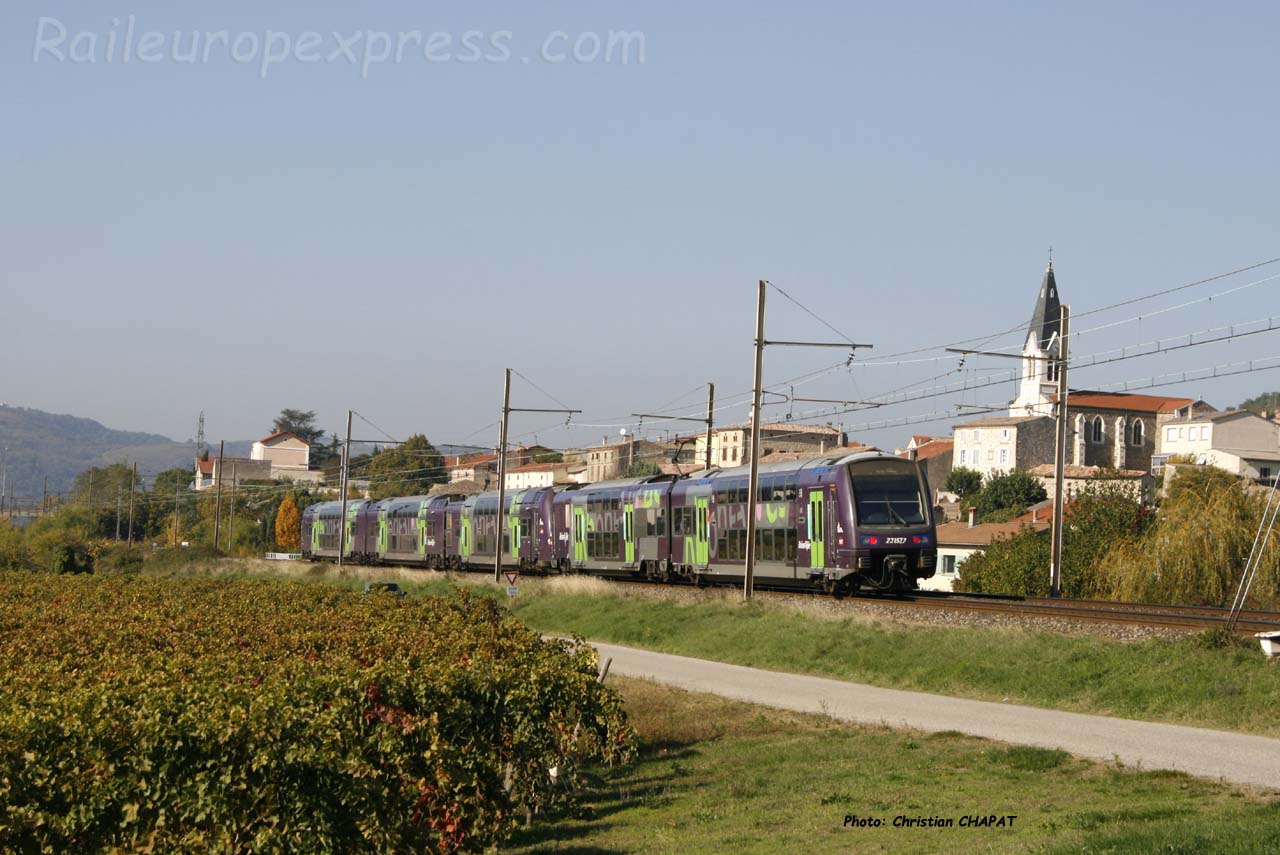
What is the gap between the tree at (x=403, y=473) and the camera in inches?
6353

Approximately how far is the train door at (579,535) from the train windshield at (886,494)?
19376 mm

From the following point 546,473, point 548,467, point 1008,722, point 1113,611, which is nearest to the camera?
point 1008,722

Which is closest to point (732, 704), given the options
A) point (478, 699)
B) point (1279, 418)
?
point (478, 699)

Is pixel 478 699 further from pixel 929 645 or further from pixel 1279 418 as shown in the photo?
pixel 1279 418

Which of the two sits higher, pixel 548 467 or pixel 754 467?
pixel 548 467

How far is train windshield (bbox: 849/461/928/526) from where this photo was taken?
35156 mm

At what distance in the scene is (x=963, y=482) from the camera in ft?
486

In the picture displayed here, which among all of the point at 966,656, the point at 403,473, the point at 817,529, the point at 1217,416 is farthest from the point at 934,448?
the point at 966,656

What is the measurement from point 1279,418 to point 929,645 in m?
153

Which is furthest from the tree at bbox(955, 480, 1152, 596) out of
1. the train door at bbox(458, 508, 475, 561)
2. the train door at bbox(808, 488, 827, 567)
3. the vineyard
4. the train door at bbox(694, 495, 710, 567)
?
the vineyard

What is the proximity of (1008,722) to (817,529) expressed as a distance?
53.8 feet

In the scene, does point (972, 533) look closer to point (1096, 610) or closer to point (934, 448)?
point (1096, 610)

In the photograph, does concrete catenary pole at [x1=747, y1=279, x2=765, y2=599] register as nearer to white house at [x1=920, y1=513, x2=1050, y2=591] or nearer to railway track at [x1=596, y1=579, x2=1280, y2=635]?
railway track at [x1=596, y1=579, x2=1280, y2=635]

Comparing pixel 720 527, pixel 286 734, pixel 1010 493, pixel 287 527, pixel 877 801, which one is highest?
pixel 1010 493
